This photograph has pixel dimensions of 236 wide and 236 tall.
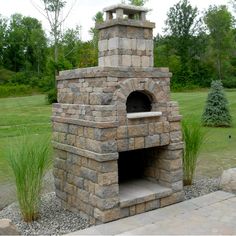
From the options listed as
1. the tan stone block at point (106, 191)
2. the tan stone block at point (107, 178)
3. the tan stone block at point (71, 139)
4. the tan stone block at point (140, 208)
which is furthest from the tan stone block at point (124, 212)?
the tan stone block at point (71, 139)

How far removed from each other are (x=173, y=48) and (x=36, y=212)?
3663 cm

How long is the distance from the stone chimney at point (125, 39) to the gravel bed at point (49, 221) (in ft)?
7.70

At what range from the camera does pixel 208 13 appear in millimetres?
38000

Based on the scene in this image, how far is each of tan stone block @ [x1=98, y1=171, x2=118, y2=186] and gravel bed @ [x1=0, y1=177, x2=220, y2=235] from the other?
2.37ft

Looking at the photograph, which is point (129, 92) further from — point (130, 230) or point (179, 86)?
point (179, 86)

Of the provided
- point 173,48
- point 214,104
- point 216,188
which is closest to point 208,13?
point 173,48

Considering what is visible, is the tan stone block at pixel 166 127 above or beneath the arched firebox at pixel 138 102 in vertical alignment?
beneath

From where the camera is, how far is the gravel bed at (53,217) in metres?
4.85

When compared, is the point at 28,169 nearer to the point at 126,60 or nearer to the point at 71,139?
the point at 71,139

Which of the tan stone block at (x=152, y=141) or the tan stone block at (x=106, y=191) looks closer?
the tan stone block at (x=106, y=191)

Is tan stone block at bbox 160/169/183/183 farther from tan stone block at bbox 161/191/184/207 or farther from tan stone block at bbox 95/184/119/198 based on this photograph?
tan stone block at bbox 95/184/119/198

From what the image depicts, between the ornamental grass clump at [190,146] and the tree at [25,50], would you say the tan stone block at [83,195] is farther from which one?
the tree at [25,50]

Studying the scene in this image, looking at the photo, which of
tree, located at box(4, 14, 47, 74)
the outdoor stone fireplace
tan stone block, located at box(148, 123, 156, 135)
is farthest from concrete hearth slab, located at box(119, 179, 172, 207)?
tree, located at box(4, 14, 47, 74)

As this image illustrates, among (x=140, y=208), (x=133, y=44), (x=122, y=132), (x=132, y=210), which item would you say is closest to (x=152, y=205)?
(x=140, y=208)
